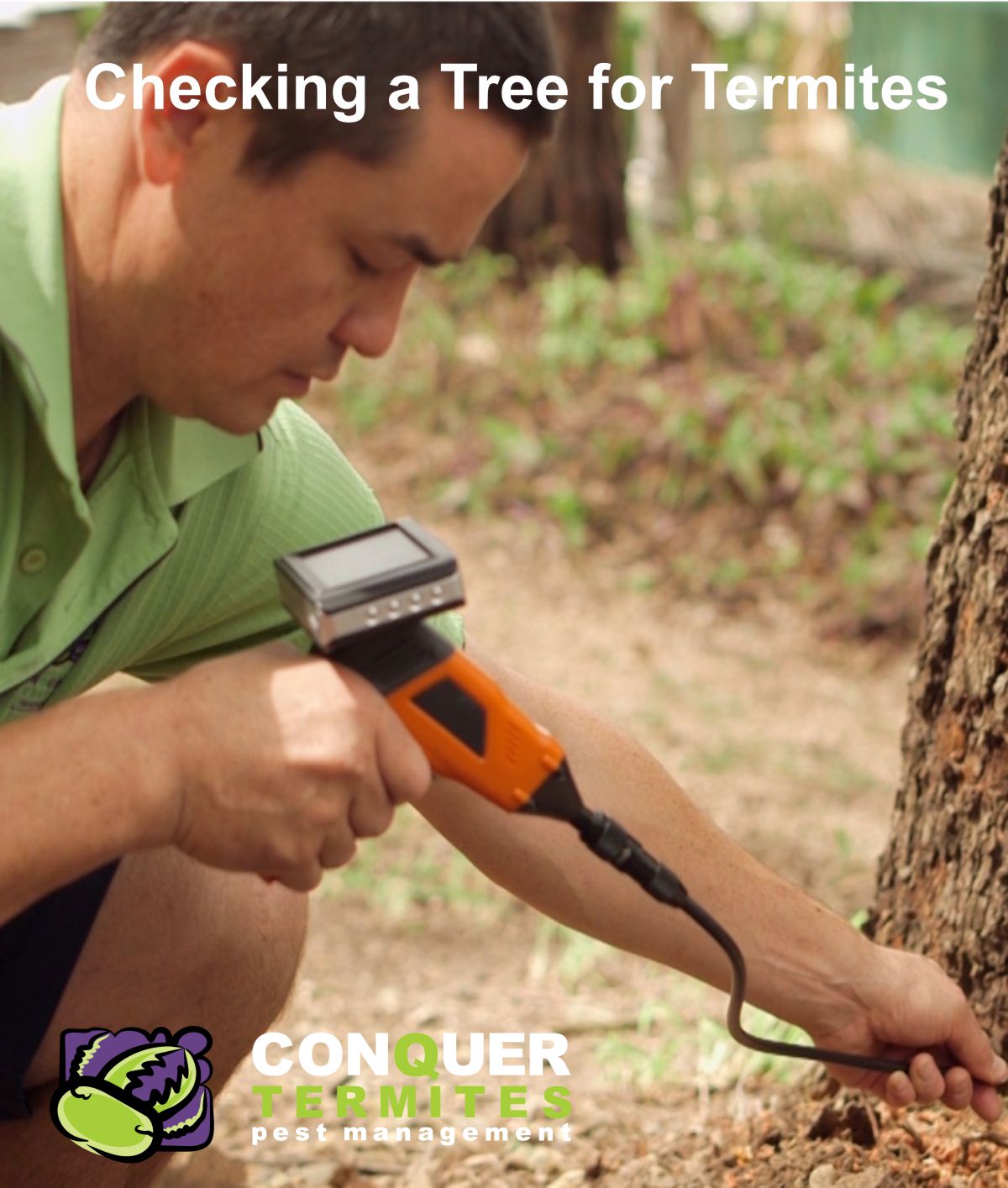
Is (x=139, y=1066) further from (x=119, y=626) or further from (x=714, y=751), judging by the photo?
(x=714, y=751)

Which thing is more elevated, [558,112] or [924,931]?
[558,112]

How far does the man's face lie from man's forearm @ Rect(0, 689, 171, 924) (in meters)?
0.35

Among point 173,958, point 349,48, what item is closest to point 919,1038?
point 173,958

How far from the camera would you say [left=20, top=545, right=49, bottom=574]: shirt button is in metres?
1.67

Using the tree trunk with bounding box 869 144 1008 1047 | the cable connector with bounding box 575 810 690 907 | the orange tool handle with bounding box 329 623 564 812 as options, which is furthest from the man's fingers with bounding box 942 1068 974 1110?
the orange tool handle with bounding box 329 623 564 812

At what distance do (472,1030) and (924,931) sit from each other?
3.26 ft

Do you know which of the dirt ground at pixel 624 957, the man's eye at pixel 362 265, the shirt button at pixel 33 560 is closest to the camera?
the man's eye at pixel 362 265

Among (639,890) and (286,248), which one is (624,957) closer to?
(639,890)

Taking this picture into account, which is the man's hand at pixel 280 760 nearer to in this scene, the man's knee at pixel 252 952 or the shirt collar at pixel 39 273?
the shirt collar at pixel 39 273

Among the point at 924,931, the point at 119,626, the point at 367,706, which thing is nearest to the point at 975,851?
the point at 924,931

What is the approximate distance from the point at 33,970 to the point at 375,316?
33.7 inches

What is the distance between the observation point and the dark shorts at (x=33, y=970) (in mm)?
1902

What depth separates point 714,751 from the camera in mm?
4270

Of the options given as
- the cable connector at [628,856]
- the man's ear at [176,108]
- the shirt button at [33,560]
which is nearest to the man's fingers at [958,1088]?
the cable connector at [628,856]
